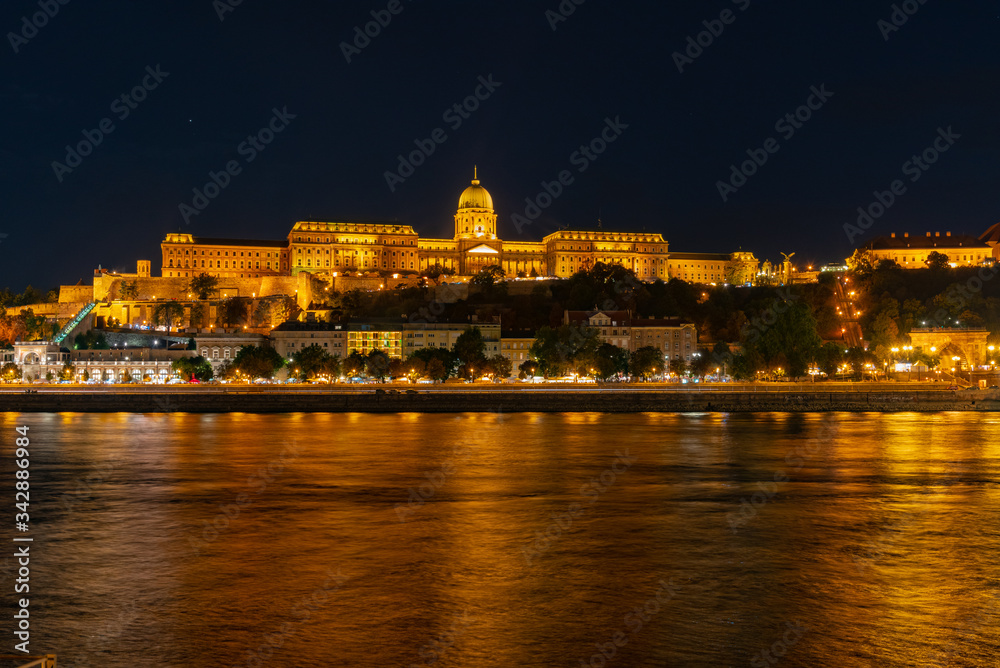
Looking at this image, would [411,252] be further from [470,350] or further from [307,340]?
[470,350]

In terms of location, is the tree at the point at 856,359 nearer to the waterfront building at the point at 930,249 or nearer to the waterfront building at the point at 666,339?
the waterfront building at the point at 666,339

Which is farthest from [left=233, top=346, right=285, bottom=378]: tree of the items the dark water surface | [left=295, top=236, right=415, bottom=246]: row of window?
[left=295, top=236, right=415, bottom=246]: row of window

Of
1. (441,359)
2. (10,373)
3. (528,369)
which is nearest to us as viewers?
(441,359)

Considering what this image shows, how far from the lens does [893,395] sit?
40.1m

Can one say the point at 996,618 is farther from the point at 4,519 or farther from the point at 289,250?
the point at 289,250

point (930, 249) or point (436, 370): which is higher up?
point (930, 249)

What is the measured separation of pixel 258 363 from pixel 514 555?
125 ft

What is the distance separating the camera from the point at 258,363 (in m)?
48.5

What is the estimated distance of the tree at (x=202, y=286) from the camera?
72625mm

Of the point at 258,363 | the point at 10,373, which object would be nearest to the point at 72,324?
the point at 10,373

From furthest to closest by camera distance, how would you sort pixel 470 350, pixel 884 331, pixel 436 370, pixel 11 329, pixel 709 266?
pixel 709 266, pixel 11 329, pixel 884 331, pixel 470 350, pixel 436 370

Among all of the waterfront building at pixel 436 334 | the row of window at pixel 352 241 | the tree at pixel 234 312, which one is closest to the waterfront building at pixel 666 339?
the waterfront building at pixel 436 334

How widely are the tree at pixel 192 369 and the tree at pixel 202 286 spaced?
20.9 metres

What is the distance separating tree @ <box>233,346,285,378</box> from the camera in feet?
159
